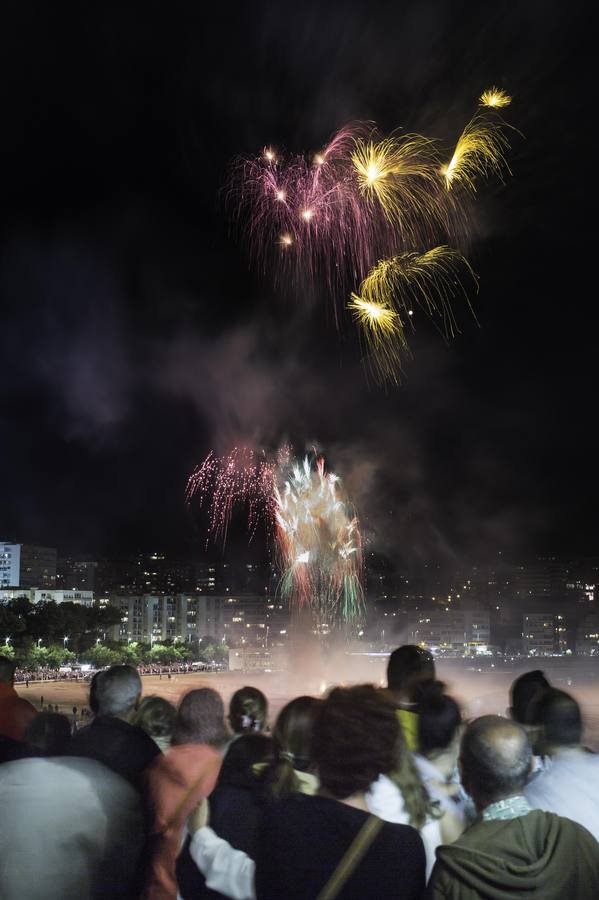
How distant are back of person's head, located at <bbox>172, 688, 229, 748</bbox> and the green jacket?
127 cm

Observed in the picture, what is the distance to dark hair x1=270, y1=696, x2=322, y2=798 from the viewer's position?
101 inches

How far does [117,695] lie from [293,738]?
103 centimetres

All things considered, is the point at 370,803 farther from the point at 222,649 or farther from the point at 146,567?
the point at 146,567

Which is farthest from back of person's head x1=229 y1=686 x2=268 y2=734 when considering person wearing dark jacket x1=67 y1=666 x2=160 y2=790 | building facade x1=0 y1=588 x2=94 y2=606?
building facade x1=0 y1=588 x2=94 y2=606

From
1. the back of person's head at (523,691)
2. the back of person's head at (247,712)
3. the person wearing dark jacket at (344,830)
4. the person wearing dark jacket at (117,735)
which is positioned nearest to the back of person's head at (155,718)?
the person wearing dark jacket at (117,735)

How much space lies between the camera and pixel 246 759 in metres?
2.92

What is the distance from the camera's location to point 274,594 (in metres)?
120

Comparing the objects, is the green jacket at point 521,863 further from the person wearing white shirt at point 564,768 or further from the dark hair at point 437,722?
the dark hair at point 437,722

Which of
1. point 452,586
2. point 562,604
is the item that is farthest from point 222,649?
point 562,604

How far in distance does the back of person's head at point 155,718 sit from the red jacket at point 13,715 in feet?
1.83

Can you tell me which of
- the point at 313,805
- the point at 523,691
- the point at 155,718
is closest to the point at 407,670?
the point at 523,691

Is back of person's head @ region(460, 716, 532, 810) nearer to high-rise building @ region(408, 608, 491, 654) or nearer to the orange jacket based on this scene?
the orange jacket

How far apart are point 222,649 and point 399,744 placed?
85.5 m

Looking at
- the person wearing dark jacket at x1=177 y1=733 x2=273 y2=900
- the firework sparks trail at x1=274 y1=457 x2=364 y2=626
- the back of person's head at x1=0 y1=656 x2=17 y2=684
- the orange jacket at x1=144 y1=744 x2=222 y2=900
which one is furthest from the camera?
the firework sparks trail at x1=274 y1=457 x2=364 y2=626
